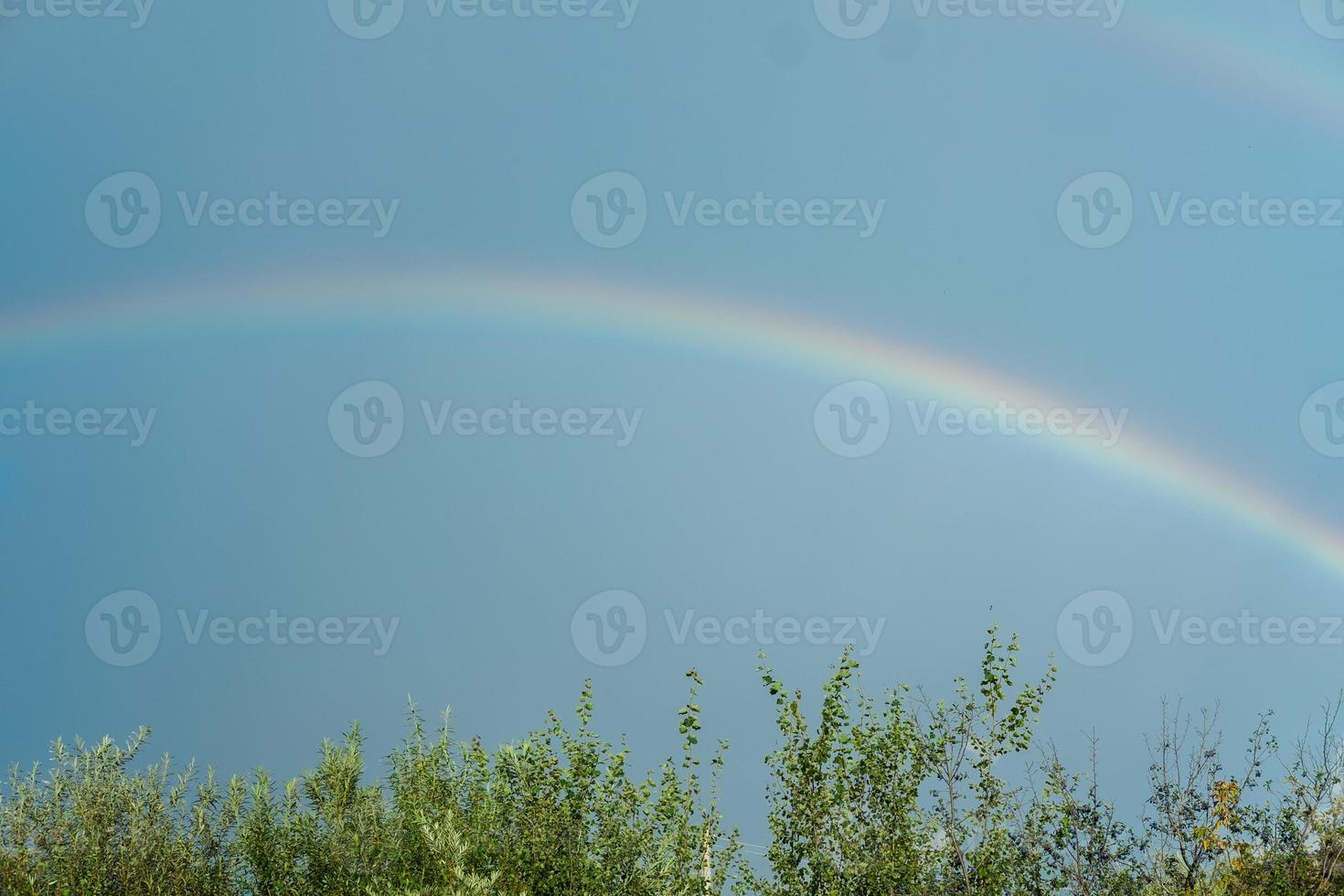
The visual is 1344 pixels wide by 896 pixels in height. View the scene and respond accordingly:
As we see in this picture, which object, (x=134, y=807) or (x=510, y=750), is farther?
(x=510, y=750)

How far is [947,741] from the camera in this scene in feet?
41.1

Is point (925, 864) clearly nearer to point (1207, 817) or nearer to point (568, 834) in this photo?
point (1207, 817)

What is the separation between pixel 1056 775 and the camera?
1211 centimetres

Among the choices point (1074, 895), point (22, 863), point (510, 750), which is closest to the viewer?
point (22, 863)

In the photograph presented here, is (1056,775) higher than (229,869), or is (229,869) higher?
(1056,775)

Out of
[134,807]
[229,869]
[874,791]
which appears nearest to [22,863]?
[134,807]

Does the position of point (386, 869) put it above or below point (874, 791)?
below

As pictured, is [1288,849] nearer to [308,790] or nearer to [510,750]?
[510,750]

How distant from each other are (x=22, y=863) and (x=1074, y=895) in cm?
904

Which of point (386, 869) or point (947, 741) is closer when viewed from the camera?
point (386, 869)

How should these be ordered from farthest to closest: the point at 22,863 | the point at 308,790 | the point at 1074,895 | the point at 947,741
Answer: the point at 947,741
the point at 1074,895
the point at 308,790
the point at 22,863

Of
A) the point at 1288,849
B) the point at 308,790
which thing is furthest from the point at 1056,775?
the point at 308,790

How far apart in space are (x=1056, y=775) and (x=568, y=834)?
5077mm

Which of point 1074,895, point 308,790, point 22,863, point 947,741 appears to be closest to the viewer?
point 22,863
